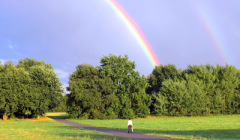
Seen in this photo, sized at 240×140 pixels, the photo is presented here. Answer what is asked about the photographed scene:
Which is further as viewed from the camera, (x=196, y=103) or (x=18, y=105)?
(x=196, y=103)

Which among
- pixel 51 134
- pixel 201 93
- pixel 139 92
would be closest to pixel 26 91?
pixel 139 92

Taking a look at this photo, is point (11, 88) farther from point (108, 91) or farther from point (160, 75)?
point (160, 75)

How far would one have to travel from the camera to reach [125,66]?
62938 millimetres

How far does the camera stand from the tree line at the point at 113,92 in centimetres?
5278

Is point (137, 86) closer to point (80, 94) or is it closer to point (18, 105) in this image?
point (80, 94)

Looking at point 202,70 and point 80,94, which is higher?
point 202,70

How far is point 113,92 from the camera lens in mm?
60875

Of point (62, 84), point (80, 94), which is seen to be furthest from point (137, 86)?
point (62, 84)

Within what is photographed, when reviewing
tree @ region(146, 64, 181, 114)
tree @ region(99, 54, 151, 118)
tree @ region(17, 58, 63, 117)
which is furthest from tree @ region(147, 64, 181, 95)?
tree @ region(17, 58, 63, 117)

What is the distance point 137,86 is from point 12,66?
92.9 feet

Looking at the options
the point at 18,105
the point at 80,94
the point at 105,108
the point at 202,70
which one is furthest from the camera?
the point at 202,70

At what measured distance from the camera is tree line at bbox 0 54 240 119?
5278cm

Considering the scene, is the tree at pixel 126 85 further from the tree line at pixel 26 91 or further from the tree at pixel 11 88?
the tree at pixel 11 88

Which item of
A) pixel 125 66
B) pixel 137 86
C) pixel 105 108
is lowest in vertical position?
pixel 105 108
